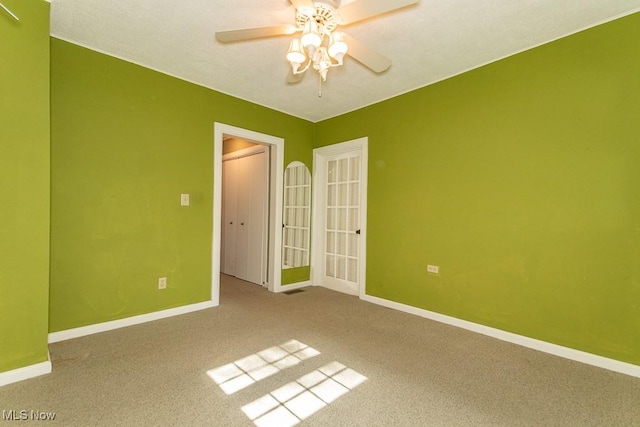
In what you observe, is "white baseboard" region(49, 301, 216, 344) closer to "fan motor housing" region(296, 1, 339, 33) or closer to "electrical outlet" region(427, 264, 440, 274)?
"electrical outlet" region(427, 264, 440, 274)

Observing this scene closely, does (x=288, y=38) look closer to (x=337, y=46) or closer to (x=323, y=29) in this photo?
(x=323, y=29)

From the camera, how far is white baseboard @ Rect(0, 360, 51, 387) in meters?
1.90

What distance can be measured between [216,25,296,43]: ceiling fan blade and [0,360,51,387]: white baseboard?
2.47m

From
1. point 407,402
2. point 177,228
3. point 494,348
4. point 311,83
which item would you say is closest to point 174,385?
point 407,402

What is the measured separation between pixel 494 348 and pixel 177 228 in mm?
3301

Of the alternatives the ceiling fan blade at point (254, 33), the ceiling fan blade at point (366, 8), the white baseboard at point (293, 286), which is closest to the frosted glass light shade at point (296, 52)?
the ceiling fan blade at point (254, 33)

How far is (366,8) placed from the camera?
159 centimetres

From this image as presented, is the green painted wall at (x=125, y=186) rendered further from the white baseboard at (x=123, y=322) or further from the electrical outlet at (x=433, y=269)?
the electrical outlet at (x=433, y=269)

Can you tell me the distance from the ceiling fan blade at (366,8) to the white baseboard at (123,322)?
124 inches

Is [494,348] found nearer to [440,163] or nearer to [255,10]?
[440,163]

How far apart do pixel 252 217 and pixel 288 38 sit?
2847mm

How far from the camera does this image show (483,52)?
270cm
